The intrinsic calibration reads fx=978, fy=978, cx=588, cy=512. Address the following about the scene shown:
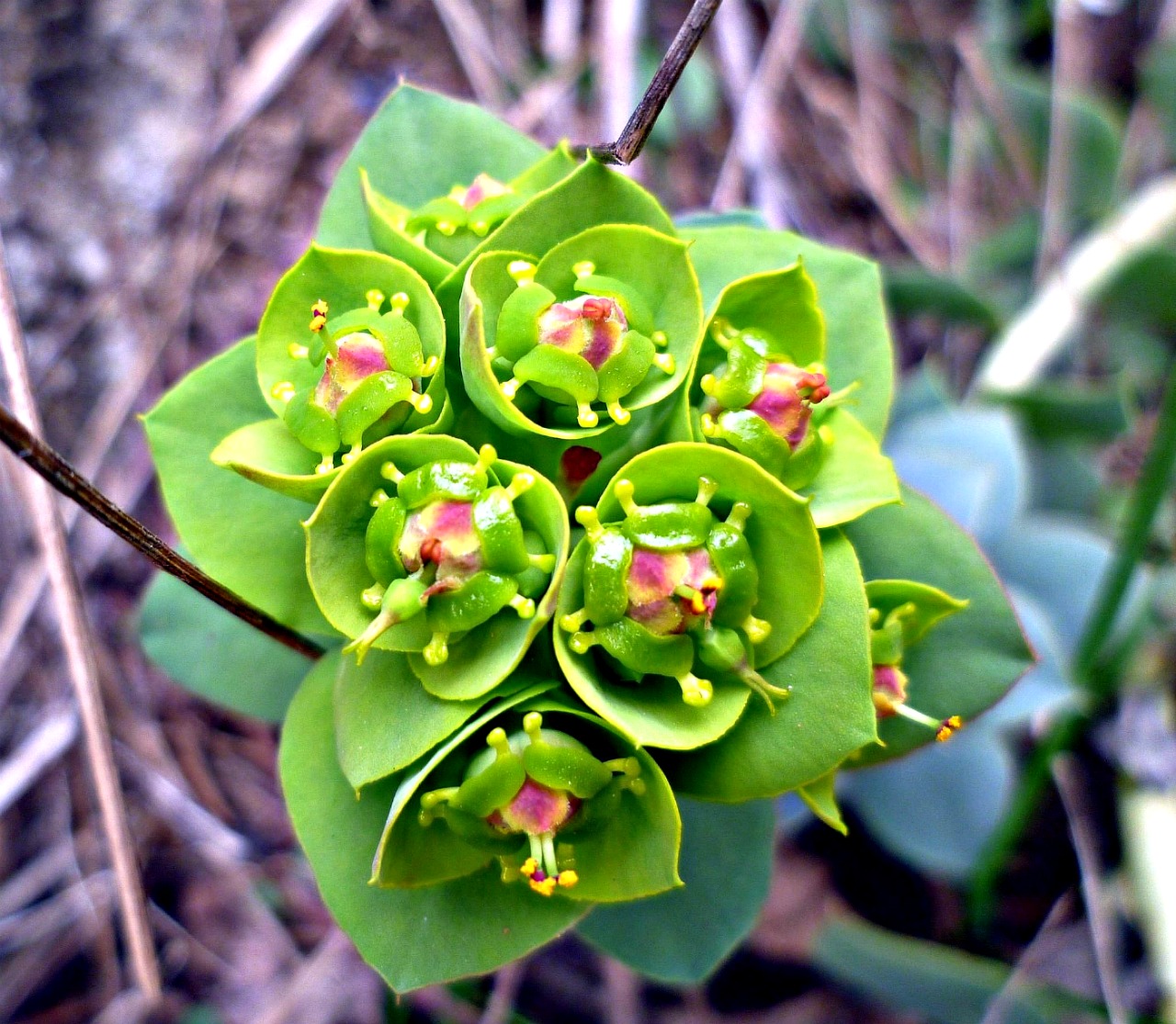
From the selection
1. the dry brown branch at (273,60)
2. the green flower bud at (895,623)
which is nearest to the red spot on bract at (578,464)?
the green flower bud at (895,623)

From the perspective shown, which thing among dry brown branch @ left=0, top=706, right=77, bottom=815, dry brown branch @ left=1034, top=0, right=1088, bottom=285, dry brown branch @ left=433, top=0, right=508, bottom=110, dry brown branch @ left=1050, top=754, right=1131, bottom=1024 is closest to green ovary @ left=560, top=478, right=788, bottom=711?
dry brown branch @ left=1050, top=754, right=1131, bottom=1024

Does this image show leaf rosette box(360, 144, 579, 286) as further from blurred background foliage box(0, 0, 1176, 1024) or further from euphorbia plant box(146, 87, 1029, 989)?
blurred background foliage box(0, 0, 1176, 1024)

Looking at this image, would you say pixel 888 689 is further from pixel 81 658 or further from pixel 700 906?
pixel 81 658

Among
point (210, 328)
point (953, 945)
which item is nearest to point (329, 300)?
point (210, 328)

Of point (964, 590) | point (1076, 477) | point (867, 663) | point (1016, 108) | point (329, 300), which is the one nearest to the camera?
point (867, 663)

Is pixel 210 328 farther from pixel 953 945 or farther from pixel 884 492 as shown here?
pixel 953 945

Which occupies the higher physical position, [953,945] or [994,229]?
[994,229]

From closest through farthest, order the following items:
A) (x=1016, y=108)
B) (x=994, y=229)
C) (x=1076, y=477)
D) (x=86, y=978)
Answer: (x=86, y=978)
(x=1076, y=477)
(x=1016, y=108)
(x=994, y=229)

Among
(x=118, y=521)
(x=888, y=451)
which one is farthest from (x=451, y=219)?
(x=888, y=451)
